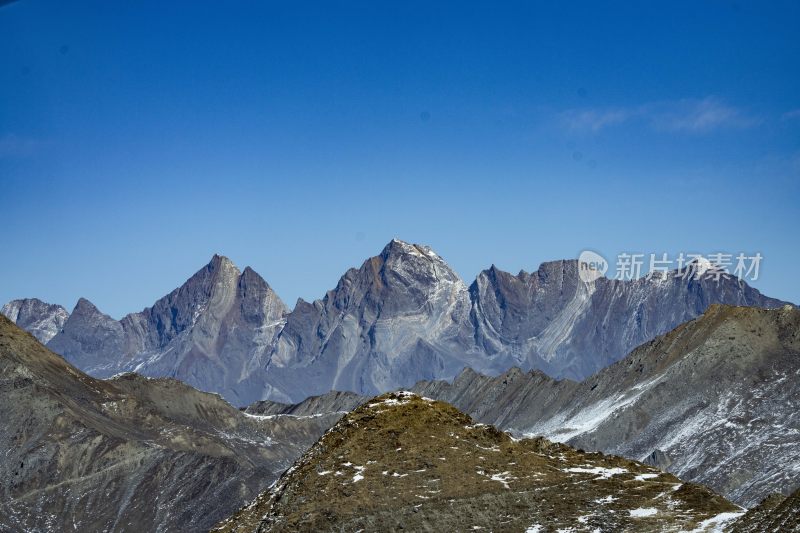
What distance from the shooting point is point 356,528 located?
66562mm

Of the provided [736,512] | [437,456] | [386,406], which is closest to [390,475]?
[437,456]

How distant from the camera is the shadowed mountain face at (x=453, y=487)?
64.9m

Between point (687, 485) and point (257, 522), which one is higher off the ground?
point (687, 485)

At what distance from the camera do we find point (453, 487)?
69.2 metres

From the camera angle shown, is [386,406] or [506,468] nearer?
[506,468]

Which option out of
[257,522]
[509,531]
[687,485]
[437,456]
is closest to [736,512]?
[687,485]

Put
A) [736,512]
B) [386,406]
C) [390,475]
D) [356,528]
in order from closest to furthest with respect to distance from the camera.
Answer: [736,512]
[356,528]
[390,475]
[386,406]

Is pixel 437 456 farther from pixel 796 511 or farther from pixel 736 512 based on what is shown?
pixel 796 511

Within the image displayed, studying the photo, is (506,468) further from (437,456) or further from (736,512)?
(736,512)

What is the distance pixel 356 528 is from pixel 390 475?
5.24 meters

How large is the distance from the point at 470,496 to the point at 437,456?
560 centimetres

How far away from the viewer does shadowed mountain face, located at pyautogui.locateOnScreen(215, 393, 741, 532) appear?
213 ft

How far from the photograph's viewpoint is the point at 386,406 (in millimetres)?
78750

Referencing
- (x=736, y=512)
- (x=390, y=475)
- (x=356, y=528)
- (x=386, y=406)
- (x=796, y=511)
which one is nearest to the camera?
(x=796, y=511)
